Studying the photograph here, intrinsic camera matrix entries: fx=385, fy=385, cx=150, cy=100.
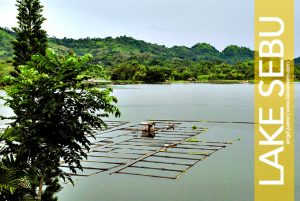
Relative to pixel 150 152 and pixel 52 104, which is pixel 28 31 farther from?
pixel 52 104

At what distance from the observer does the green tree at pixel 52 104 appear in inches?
294

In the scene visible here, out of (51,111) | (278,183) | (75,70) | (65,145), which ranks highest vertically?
(75,70)

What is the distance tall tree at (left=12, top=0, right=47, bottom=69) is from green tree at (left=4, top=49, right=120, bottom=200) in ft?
83.2

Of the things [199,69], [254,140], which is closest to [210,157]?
[254,140]

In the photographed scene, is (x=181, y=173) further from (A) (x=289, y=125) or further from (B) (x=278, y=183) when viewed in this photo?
(A) (x=289, y=125)

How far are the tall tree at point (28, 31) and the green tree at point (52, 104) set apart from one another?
25.4 metres

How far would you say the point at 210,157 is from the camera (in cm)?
1738

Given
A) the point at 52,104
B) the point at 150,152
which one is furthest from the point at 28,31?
the point at 52,104

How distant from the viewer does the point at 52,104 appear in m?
7.33

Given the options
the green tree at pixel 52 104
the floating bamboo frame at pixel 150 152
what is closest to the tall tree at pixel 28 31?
the floating bamboo frame at pixel 150 152

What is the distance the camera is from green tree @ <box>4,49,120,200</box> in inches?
Result: 294

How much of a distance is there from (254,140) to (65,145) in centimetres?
1759

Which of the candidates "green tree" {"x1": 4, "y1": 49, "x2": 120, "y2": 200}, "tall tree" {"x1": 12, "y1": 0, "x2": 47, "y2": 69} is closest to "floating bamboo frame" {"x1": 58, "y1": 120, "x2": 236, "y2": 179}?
"green tree" {"x1": 4, "y1": 49, "x2": 120, "y2": 200}

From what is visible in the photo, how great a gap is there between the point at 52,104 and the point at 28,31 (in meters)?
27.1
